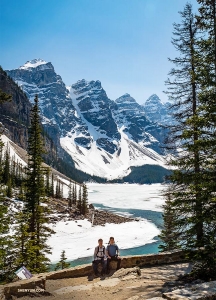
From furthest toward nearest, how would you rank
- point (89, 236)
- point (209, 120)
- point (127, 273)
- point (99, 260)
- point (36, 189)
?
point (89, 236) → point (36, 189) → point (99, 260) → point (127, 273) → point (209, 120)

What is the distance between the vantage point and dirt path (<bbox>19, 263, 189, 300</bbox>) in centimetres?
929

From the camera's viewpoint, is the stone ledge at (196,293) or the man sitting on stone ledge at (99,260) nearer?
the stone ledge at (196,293)

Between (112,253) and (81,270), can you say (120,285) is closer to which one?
(112,253)

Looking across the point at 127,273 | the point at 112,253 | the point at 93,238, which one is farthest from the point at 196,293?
the point at 93,238

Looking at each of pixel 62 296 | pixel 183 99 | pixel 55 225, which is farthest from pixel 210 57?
pixel 55 225

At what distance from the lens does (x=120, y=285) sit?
1041 centimetres

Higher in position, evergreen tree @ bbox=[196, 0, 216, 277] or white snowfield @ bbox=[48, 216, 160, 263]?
evergreen tree @ bbox=[196, 0, 216, 277]

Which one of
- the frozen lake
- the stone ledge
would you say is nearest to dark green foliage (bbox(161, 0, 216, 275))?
the stone ledge

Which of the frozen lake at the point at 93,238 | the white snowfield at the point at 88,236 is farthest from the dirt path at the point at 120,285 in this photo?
the frozen lake at the point at 93,238

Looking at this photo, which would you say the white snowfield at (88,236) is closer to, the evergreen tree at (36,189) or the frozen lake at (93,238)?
the frozen lake at (93,238)

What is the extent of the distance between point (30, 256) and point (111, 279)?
889cm

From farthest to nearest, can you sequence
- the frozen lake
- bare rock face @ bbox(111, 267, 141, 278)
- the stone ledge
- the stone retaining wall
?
the frozen lake
bare rock face @ bbox(111, 267, 141, 278)
the stone retaining wall
the stone ledge

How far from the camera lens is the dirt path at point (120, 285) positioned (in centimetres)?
929

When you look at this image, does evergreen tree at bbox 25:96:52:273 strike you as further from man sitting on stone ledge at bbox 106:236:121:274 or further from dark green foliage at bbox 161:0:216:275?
dark green foliage at bbox 161:0:216:275
